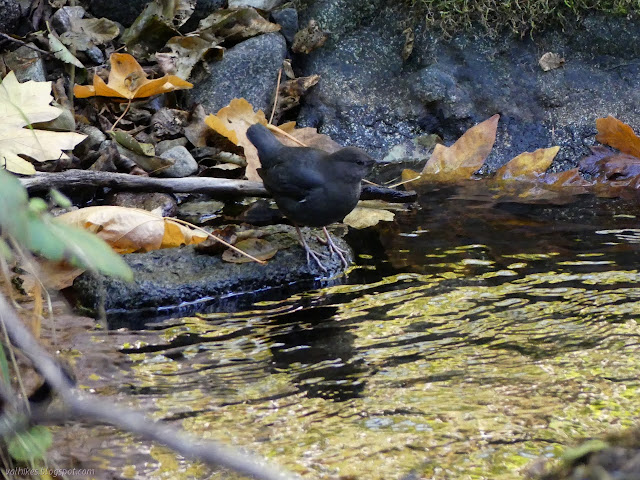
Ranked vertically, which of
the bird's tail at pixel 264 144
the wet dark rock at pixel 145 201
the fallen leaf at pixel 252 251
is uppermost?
the bird's tail at pixel 264 144

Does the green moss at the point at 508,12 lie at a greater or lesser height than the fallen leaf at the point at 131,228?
greater

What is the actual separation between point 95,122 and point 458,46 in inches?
114

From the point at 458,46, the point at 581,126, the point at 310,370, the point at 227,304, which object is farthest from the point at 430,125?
the point at 310,370

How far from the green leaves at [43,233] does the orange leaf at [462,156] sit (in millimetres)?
4337

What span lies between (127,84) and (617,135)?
3.50 metres

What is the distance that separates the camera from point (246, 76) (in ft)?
19.6

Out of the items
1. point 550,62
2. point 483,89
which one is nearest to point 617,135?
point 550,62

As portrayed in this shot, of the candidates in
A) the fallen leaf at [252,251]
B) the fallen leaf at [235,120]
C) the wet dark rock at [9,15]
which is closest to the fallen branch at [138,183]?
the fallen leaf at [252,251]

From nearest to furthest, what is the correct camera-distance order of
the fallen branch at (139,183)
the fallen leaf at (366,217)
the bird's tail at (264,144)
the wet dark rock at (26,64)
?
1. the fallen branch at (139,183)
2. the bird's tail at (264,144)
3. the fallen leaf at (366,217)
4. the wet dark rock at (26,64)

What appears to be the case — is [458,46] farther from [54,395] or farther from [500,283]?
[54,395]

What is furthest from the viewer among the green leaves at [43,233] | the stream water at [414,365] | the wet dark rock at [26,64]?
the wet dark rock at [26,64]

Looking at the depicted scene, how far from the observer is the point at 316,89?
20.2 ft

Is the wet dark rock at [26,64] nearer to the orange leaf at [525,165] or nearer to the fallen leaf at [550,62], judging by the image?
the orange leaf at [525,165]

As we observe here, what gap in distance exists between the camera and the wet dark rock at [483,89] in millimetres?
5898
